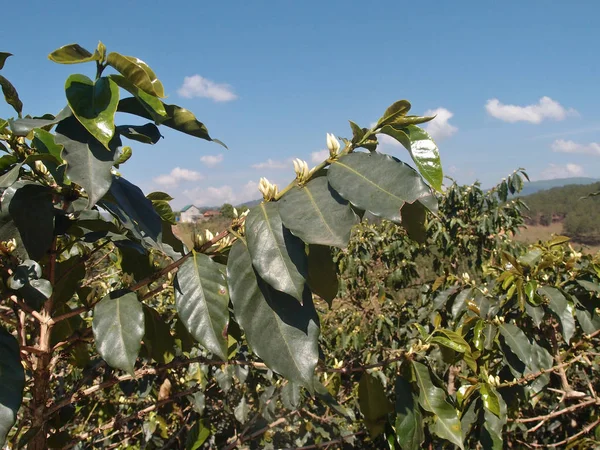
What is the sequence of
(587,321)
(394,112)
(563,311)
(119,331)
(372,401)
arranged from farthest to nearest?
1. (587,321)
2. (563,311)
3. (372,401)
4. (119,331)
5. (394,112)

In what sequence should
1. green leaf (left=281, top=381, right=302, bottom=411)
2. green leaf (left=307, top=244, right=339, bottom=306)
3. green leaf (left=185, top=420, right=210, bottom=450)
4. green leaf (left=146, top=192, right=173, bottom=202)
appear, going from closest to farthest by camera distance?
green leaf (left=307, top=244, right=339, bottom=306)
green leaf (left=146, top=192, right=173, bottom=202)
green leaf (left=185, top=420, right=210, bottom=450)
green leaf (left=281, top=381, right=302, bottom=411)

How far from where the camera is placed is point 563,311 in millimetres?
1682

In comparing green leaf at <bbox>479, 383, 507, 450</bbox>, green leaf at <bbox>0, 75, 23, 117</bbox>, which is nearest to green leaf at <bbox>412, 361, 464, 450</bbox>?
green leaf at <bbox>479, 383, 507, 450</bbox>

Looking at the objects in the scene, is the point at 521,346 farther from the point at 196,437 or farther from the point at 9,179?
the point at 9,179

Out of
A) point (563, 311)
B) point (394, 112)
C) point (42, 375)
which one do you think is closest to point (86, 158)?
point (394, 112)

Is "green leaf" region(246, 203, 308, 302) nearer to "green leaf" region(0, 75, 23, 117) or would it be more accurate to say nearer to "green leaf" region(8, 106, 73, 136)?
"green leaf" region(8, 106, 73, 136)

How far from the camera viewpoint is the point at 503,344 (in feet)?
5.55

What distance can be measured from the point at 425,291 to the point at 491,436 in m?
2.35

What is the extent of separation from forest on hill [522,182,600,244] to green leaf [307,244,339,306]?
1547 inches

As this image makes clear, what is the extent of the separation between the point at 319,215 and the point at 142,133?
0.51 meters

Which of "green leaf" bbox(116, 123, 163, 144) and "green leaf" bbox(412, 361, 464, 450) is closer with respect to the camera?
"green leaf" bbox(116, 123, 163, 144)

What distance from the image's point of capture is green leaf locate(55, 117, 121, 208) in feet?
2.29

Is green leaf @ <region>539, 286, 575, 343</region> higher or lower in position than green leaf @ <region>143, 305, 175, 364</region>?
lower

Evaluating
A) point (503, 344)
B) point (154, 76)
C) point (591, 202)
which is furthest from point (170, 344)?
point (591, 202)
